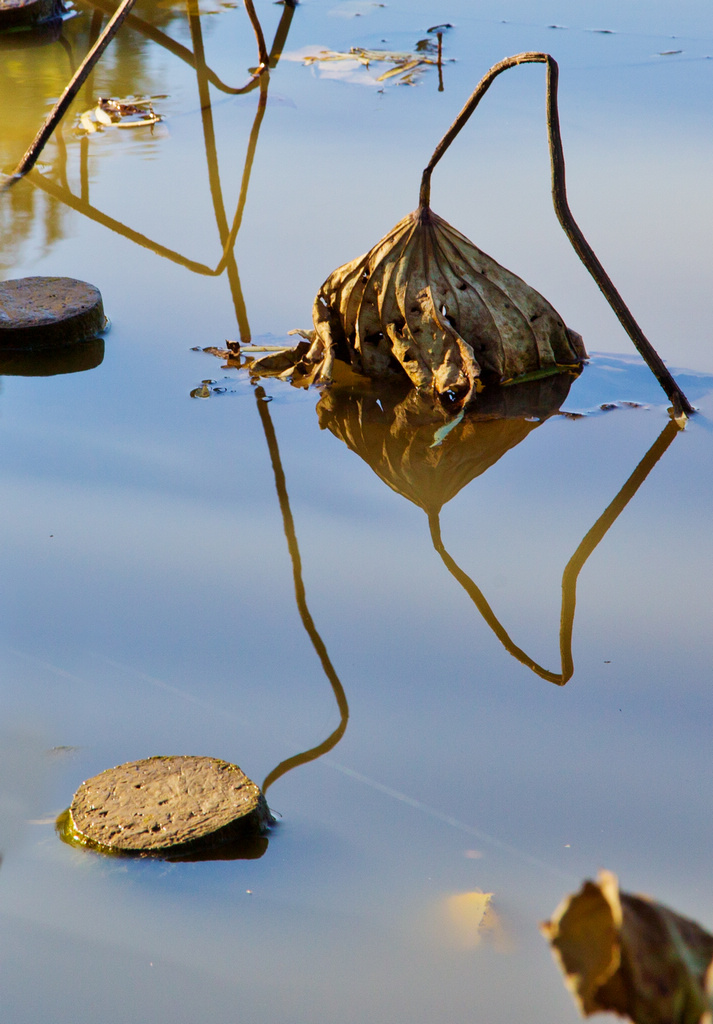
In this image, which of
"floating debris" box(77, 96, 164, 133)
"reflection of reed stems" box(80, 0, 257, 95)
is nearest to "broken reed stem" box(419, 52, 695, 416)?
"floating debris" box(77, 96, 164, 133)

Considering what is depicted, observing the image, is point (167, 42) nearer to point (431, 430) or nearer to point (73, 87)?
point (73, 87)

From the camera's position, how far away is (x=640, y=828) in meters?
1.00

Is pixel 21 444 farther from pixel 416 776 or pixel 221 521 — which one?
pixel 416 776

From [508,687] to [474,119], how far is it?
253 cm

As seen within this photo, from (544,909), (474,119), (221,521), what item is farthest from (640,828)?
(474,119)

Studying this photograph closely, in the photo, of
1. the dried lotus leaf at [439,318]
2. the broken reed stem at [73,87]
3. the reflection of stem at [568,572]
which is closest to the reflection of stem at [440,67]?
the broken reed stem at [73,87]

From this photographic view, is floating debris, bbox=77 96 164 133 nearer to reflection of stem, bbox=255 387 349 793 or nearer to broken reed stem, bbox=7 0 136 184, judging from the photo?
broken reed stem, bbox=7 0 136 184

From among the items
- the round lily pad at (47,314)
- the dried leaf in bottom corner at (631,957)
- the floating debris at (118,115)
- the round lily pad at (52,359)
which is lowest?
the round lily pad at (52,359)

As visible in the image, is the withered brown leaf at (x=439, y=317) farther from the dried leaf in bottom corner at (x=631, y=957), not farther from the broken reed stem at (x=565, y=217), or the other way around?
the dried leaf in bottom corner at (x=631, y=957)

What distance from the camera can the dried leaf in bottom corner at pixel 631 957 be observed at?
336mm

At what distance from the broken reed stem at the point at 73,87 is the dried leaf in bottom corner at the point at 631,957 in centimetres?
276

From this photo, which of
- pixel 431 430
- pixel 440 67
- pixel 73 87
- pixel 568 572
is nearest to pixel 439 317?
pixel 431 430

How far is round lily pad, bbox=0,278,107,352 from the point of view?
2.05 meters

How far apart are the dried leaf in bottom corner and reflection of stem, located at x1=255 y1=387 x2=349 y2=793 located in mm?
747
